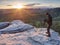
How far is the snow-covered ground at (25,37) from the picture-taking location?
1160 millimetres

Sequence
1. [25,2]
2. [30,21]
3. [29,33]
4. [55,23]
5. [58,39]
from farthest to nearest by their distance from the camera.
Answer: [25,2]
[30,21]
[55,23]
[29,33]
[58,39]

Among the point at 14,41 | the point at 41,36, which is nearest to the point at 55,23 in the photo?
the point at 41,36

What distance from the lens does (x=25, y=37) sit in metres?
1.28

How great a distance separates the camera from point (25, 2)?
2094 millimetres

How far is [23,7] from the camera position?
201 centimetres

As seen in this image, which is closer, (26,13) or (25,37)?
(25,37)

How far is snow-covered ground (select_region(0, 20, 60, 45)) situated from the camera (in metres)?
1.16

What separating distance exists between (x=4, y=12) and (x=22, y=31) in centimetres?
58

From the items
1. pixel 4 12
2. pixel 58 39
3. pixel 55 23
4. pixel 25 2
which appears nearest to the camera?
pixel 58 39

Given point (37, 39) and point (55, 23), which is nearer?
point (37, 39)

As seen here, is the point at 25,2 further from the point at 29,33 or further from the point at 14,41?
the point at 14,41

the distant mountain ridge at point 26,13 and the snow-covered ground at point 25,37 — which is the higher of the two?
the distant mountain ridge at point 26,13

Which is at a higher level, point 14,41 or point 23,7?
point 23,7

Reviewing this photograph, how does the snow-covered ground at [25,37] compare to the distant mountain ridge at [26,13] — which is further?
the distant mountain ridge at [26,13]
